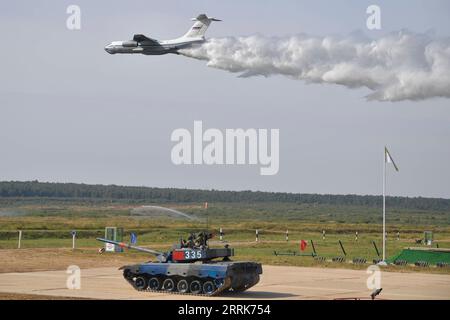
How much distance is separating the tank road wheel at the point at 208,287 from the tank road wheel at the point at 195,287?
0.66 feet

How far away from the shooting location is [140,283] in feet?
122

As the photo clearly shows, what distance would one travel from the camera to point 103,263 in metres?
51.7

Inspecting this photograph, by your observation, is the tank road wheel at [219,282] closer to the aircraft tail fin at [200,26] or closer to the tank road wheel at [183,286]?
the tank road wheel at [183,286]

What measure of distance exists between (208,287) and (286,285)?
616cm

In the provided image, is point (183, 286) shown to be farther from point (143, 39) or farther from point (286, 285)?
point (143, 39)

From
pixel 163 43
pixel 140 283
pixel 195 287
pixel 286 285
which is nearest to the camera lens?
pixel 195 287

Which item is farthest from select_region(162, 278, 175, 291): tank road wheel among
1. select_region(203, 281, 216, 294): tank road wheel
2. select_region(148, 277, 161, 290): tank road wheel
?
select_region(203, 281, 216, 294): tank road wheel

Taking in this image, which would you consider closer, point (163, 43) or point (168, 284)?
point (168, 284)

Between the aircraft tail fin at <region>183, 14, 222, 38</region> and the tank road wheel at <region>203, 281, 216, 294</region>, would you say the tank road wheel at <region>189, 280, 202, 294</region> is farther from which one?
the aircraft tail fin at <region>183, 14, 222, 38</region>

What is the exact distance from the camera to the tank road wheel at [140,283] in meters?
37.0

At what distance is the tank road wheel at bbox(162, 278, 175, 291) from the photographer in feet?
119

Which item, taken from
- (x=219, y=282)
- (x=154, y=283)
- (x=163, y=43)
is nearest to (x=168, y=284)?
(x=154, y=283)
